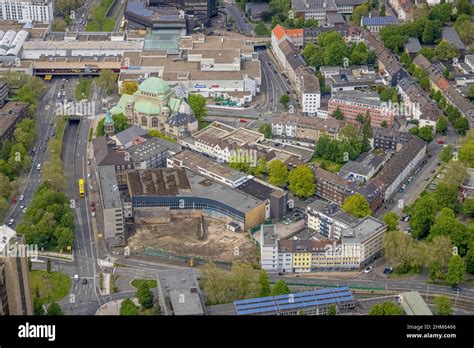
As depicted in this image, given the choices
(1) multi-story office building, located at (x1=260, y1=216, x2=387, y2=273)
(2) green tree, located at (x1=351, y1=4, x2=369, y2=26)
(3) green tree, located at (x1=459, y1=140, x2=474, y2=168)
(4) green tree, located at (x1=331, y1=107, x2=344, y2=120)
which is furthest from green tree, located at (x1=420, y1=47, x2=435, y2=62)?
(1) multi-story office building, located at (x1=260, y1=216, x2=387, y2=273)

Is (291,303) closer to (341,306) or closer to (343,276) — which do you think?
(341,306)

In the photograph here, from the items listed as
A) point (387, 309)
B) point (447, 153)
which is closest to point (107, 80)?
point (447, 153)

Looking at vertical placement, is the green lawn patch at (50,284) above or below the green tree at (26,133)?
below

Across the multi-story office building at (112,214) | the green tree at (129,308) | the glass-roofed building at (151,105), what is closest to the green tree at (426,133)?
the glass-roofed building at (151,105)

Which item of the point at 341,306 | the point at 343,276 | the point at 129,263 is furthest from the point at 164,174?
the point at 341,306

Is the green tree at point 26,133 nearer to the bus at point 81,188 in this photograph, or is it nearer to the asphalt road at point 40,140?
the asphalt road at point 40,140
